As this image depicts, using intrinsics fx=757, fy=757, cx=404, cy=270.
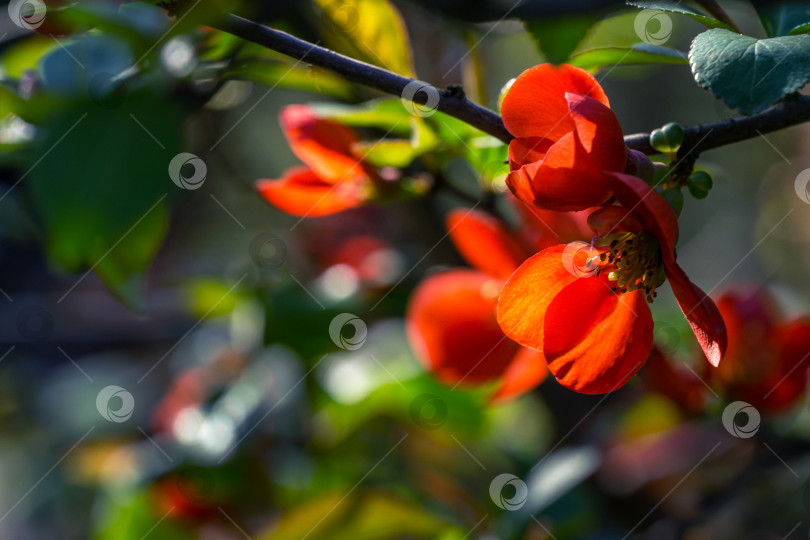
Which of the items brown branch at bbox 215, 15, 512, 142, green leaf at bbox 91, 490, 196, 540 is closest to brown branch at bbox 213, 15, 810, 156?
brown branch at bbox 215, 15, 512, 142

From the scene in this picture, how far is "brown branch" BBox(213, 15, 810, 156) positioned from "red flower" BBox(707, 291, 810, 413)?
430 millimetres

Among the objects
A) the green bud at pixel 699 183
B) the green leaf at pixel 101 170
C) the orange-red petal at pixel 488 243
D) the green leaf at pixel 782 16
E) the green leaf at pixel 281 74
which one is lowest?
the orange-red petal at pixel 488 243

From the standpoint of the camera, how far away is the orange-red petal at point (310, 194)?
2.30 ft

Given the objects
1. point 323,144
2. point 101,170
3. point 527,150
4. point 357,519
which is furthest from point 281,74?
point 357,519

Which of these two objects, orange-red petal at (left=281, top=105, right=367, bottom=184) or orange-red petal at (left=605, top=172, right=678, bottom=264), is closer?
orange-red petal at (left=605, top=172, right=678, bottom=264)

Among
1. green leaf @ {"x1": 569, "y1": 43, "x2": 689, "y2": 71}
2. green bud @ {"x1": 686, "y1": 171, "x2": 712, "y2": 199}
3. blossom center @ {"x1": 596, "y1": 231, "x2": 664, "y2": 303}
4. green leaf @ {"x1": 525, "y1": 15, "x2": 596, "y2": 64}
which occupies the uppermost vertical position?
green leaf @ {"x1": 525, "y1": 15, "x2": 596, "y2": 64}

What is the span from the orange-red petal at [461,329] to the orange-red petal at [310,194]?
163 mm

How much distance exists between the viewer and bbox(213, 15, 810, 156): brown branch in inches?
17.8

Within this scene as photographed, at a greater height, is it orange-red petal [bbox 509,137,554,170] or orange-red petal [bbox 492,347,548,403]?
orange-red petal [bbox 509,137,554,170]

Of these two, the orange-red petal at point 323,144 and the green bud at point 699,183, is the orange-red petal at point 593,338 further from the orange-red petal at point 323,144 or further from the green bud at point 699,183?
the orange-red petal at point 323,144

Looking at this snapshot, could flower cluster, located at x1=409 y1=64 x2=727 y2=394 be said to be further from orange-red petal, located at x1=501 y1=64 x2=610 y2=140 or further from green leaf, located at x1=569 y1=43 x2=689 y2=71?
green leaf, located at x1=569 y1=43 x2=689 y2=71

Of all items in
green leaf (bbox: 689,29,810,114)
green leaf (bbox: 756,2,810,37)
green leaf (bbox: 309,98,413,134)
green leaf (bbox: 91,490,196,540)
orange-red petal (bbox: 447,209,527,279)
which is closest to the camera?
green leaf (bbox: 689,29,810,114)

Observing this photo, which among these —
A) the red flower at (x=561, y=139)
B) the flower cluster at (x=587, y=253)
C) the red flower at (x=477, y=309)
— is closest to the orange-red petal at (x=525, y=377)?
the red flower at (x=477, y=309)

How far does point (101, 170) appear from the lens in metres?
0.55
